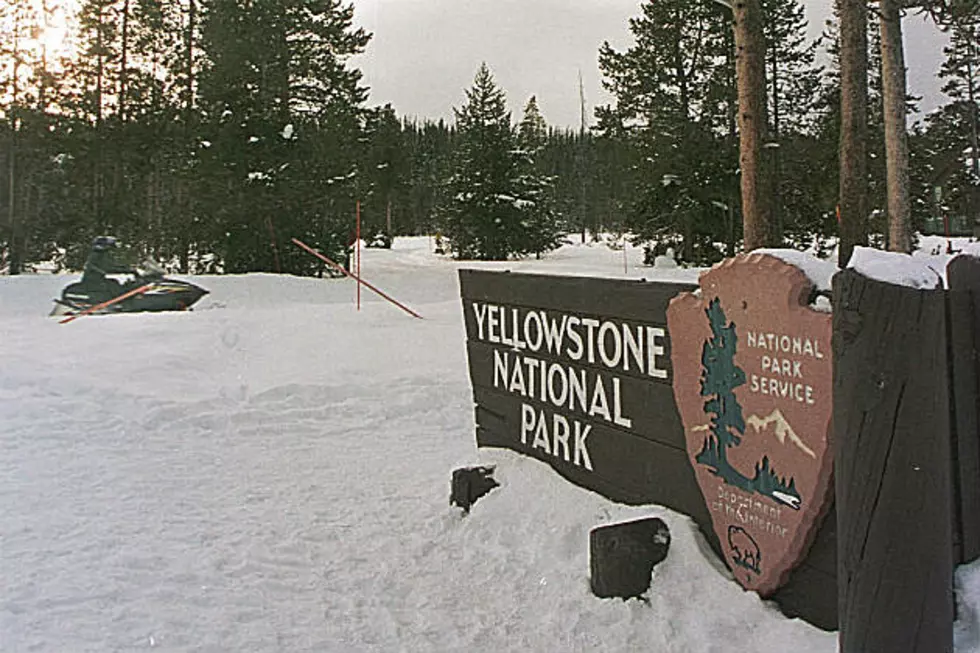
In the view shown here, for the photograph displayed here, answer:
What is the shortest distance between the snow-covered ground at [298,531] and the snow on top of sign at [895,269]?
1014 millimetres

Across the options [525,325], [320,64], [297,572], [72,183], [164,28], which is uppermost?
[164,28]

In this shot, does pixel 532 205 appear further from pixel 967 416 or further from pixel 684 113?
pixel 967 416

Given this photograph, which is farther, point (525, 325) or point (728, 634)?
point (525, 325)

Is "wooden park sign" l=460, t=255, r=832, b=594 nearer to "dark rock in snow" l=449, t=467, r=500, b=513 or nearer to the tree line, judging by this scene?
"dark rock in snow" l=449, t=467, r=500, b=513

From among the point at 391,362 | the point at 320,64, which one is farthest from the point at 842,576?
the point at 320,64

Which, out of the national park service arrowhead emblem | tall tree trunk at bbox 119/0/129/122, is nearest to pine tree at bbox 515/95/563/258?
tall tree trunk at bbox 119/0/129/122

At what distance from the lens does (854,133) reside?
36.7ft

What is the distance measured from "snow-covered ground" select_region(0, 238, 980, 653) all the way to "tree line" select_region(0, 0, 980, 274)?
56.0ft

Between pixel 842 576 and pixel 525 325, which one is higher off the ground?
pixel 525 325

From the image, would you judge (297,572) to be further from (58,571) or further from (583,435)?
(583,435)

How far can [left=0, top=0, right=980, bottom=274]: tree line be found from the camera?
25.9m

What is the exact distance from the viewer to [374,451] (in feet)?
21.2

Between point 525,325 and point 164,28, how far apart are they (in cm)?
3078

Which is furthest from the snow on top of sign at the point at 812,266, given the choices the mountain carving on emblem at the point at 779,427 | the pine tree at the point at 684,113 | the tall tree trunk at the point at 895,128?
the pine tree at the point at 684,113
